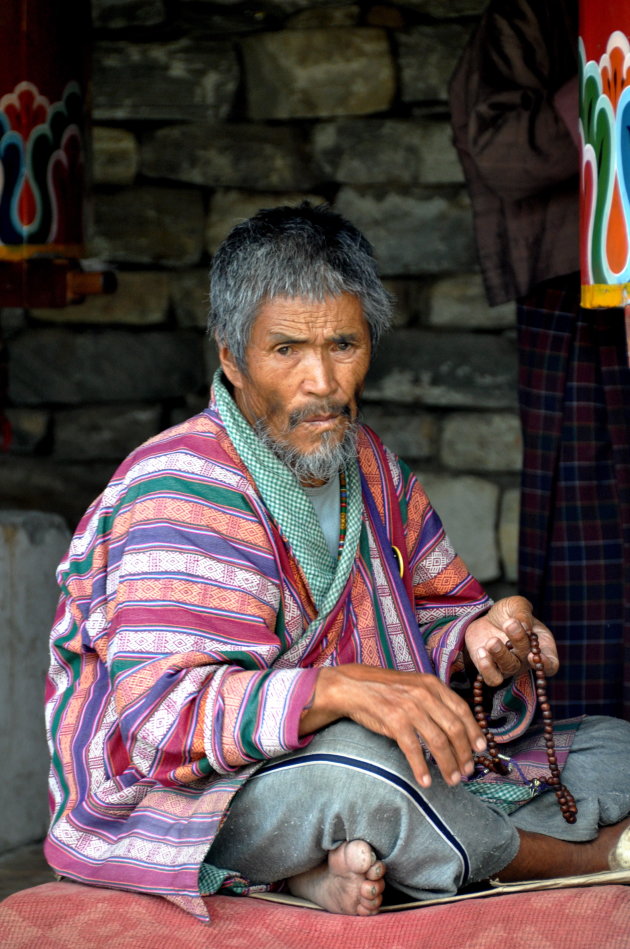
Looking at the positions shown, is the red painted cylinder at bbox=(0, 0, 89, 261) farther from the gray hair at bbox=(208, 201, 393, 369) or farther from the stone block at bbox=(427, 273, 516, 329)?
the stone block at bbox=(427, 273, 516, 329)

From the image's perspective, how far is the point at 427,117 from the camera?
153 inches

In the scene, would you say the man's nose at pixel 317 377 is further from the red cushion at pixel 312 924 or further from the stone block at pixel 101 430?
the stone block at pixel 101 430

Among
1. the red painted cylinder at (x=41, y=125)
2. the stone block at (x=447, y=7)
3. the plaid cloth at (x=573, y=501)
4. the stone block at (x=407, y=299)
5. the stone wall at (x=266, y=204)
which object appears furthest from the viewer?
the stone block at (x=407, y=299)

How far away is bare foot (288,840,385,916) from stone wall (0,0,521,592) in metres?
1.82

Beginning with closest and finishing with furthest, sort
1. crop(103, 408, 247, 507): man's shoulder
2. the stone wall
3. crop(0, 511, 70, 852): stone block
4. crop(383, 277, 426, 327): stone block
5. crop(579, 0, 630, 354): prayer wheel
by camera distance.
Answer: crop(579, 0, 630, 354): prayer wheel < crop(103, 408, 247, 507): man's shoulder < crop(0, 511, 70, 852): stone block < the stone wall < crop(383, 277, 426, 327): stone block

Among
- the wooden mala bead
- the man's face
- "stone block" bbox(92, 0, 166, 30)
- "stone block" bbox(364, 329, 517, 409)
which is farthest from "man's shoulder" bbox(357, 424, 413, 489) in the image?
"stone block" bbox(92, 0, 166, 30)

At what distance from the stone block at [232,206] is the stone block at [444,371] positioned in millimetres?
498

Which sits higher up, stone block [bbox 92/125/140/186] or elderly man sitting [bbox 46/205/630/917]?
stone block [bbox 92/125/140/186]

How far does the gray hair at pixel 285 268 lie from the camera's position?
2.44 meters

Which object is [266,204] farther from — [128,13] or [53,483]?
[53,483]

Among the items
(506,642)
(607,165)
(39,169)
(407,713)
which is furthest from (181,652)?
(39,169)

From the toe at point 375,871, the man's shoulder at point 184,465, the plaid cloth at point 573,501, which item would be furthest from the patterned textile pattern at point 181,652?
the plaid cloth at point 573,501

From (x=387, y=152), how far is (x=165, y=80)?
645 mm

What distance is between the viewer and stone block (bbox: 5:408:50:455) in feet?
13.5
